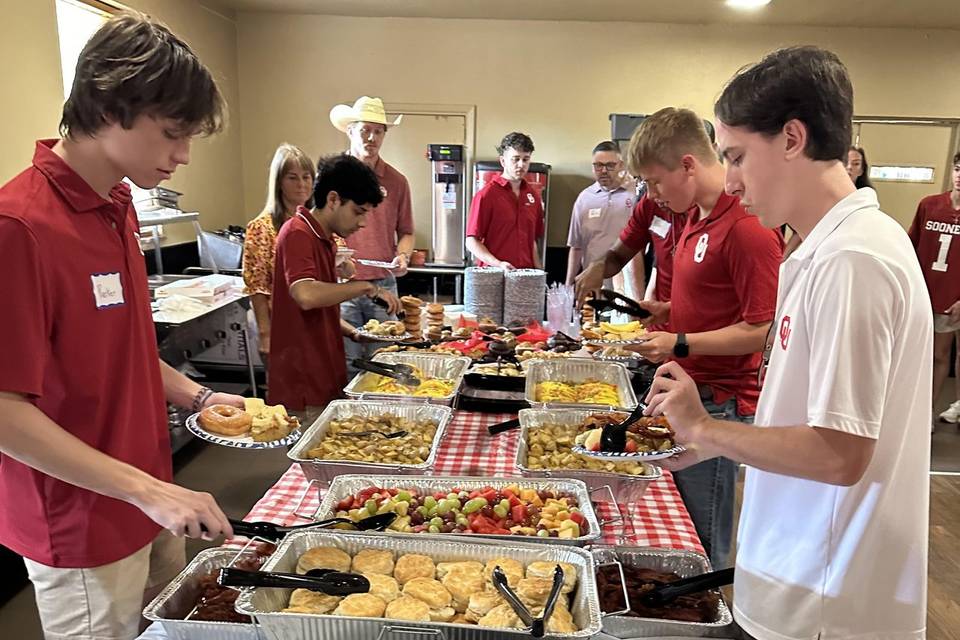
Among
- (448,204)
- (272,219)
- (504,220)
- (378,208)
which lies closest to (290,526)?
(272,219)

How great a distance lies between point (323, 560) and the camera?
46.0 inches

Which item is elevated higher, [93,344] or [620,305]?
[93,344]

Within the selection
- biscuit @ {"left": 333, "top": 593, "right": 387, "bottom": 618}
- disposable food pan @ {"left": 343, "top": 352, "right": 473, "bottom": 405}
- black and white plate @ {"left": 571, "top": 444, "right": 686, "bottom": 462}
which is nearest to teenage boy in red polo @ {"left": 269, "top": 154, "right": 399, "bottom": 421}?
disposable food pan @ {"left": 343, "top": 352, "right": 473, "bottom": 405}

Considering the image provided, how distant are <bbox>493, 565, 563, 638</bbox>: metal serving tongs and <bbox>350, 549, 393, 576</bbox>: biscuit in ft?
0.65

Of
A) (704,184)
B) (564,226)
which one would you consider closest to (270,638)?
(704,184)

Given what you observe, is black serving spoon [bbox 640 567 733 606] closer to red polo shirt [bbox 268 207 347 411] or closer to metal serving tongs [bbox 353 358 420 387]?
metal serving tongs [bbox 353 358 420 387]

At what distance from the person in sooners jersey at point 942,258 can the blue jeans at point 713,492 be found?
3.21 meters

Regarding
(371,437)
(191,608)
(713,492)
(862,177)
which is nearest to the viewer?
(191,608)

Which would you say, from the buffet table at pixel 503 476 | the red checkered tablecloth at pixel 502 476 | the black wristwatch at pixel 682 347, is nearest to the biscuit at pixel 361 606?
the buffet table at pixel 503 476

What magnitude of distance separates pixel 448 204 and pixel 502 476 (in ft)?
15.4

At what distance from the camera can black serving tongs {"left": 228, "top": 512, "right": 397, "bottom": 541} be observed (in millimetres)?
1186

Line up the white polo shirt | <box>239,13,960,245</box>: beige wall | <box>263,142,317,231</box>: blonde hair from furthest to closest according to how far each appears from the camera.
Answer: <box>239,13,960,245</box>: beige wall
<box>263,142,317,231</box>: blonde hair
the white polo shirt

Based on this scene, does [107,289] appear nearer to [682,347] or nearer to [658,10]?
[682,347]

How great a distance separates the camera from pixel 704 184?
199cm
